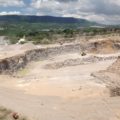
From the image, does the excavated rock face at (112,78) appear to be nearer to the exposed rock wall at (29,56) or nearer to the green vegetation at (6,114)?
the exposed rock wall at (29,56)

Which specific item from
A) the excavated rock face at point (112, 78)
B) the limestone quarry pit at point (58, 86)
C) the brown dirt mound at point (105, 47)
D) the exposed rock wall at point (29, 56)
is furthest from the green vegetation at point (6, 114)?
the brown dirt mound at point (105, 47)

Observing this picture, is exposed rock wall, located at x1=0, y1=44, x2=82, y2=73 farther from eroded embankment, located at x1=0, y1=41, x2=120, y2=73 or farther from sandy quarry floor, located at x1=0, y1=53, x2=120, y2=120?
sandy quarry floor, located at x1=0, y1=53, x2=120, y2=120

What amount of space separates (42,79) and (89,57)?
1801 cm

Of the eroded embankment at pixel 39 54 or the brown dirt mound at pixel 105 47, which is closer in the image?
the eroded embankment at pixel 39 54

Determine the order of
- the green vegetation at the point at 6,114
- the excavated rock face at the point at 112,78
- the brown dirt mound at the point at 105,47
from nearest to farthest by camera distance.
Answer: the green vegetation at the point at 6,114 → the excavated rock face at the point at 112,78 → the brown dirt mound at the point at 105,47

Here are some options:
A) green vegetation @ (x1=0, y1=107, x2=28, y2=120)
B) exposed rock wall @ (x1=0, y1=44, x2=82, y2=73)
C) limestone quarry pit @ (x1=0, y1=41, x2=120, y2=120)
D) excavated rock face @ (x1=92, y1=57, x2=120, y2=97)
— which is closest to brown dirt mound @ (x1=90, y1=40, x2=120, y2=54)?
exposed rock wall @ (x1=0, y1=44, x2=82, y2=73)

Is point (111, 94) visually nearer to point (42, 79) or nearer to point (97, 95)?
point (97, 95)

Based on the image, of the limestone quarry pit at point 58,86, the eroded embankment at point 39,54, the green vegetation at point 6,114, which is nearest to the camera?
the green vegetation at point 6,114

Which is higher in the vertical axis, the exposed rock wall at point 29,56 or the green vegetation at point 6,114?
the green vegetation at point 6,114

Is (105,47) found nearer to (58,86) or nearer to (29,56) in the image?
(29,56)

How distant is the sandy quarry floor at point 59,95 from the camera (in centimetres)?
2552

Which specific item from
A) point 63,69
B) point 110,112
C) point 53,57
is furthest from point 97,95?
point 53,57

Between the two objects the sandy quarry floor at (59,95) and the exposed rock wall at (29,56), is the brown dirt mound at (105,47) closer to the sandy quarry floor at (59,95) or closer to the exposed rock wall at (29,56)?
the exposed rock wall at (29,56)

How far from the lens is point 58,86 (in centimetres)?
3709
